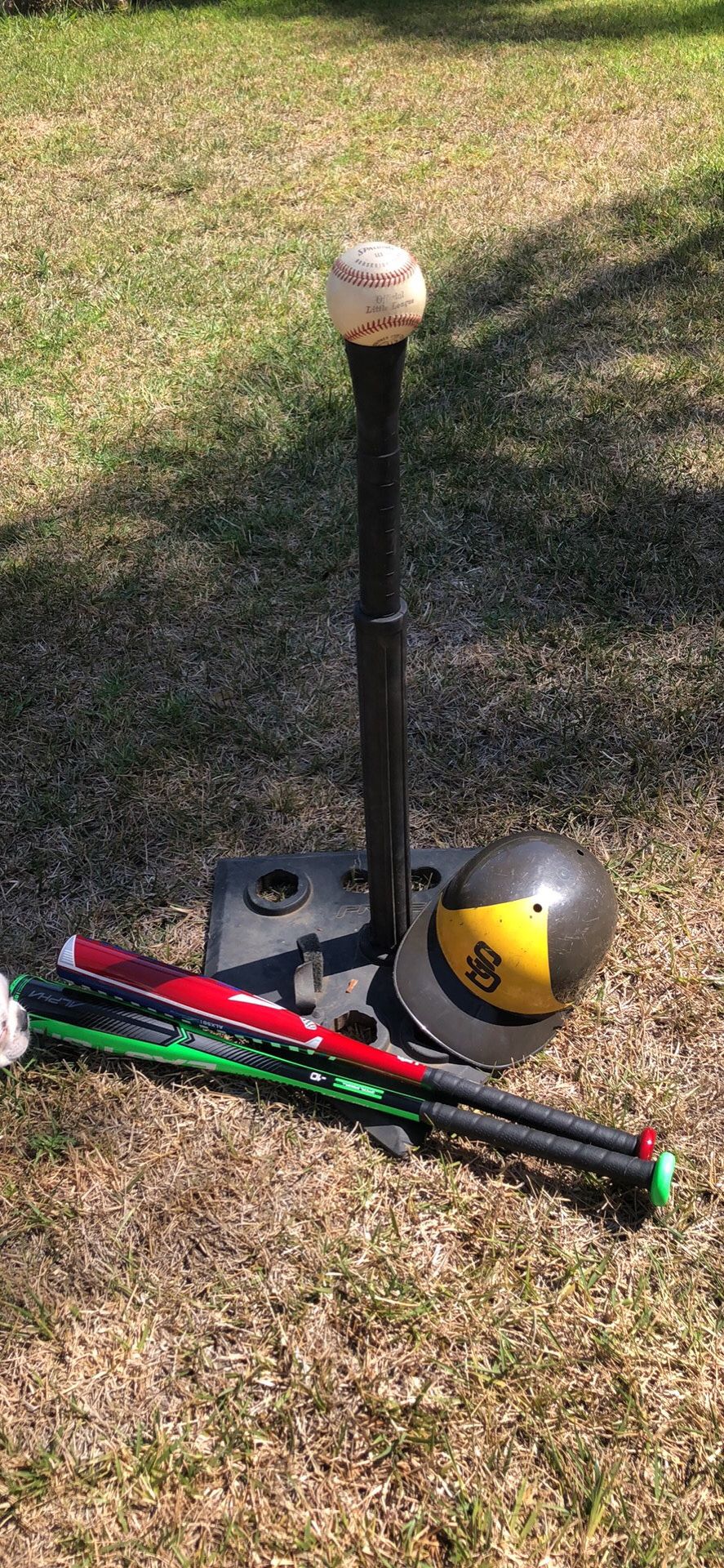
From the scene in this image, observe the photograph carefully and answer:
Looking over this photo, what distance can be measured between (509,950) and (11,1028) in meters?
0.98

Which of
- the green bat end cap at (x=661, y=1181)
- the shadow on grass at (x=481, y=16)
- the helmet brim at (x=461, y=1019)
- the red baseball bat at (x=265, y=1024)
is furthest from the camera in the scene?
the shadow on grass at (x=481, y=16)

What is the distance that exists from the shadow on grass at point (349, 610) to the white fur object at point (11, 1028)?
29 cm

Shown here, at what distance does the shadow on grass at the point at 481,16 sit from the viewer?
25.2ft

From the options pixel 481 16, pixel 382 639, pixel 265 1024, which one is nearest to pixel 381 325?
pixel 382 639

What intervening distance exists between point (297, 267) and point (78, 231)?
1.26 m

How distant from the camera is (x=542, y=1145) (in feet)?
6.34

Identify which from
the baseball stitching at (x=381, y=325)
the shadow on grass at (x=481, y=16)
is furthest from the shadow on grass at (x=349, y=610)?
the shadow on grass at (x=481, y=16)

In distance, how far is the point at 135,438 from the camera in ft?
13.2

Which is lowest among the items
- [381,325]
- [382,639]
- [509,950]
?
[509,950]

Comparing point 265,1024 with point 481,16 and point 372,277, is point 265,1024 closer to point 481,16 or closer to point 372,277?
point 372,277

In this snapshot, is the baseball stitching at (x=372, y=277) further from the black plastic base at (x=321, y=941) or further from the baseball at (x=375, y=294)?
the black plastic base at (x=321, y=941)

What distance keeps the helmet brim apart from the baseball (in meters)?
1.17

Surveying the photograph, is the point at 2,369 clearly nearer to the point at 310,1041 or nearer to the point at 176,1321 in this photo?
the point at 310,1041

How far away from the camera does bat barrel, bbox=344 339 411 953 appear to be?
1.59 m
